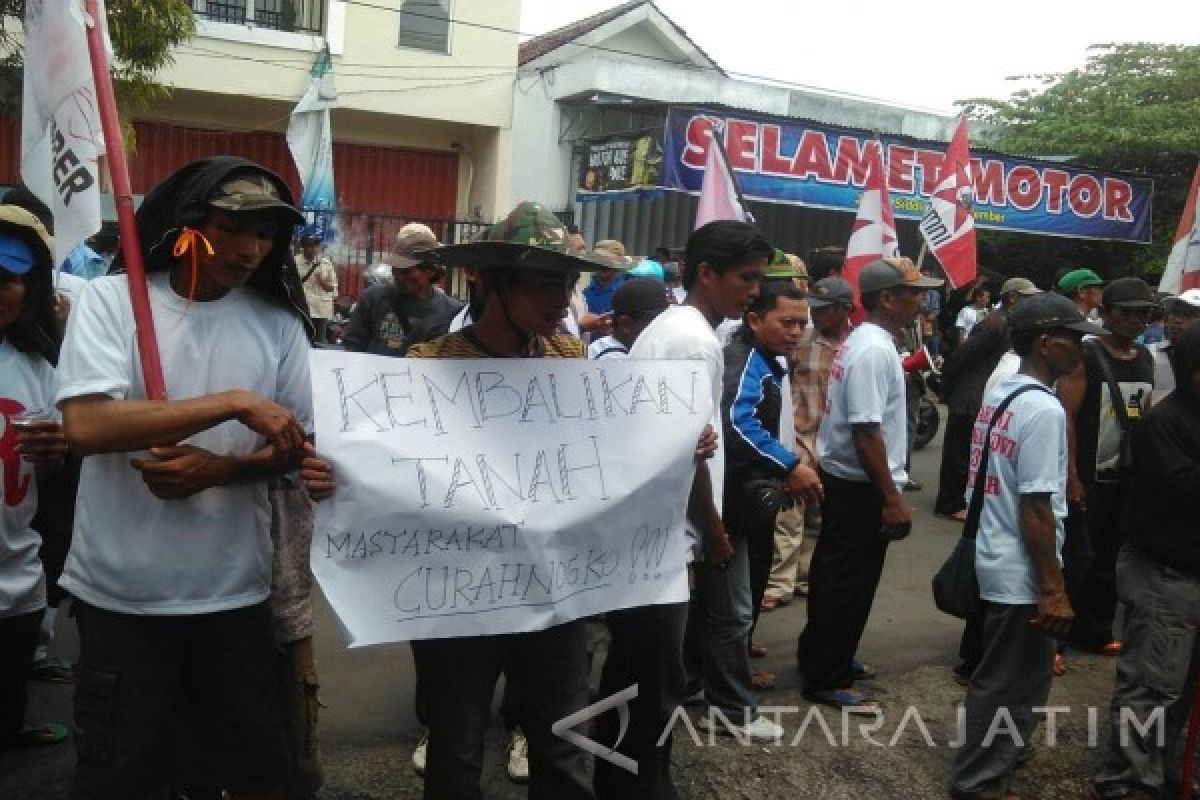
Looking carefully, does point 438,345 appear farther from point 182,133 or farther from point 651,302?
point 182,133

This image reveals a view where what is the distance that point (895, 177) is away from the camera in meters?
16.0

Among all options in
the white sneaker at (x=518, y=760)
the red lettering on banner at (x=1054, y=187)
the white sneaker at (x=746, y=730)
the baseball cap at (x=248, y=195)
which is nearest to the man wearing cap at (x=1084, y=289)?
the white sneaker at (x=746, y=730)

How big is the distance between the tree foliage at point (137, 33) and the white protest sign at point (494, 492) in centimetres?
690

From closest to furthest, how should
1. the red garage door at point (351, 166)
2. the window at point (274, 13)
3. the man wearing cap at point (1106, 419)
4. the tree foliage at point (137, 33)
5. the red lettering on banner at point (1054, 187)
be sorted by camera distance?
the man wearing cap at point (1106, 419) < the tree foliage at point (137, 33) < the window at point (274, 13) < the red garage door at point (351, 166) < the red lettering on banner at point (1054, 187)

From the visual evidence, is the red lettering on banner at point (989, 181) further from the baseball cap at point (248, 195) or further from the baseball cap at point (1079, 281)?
the baseball cap at point (248, 195)

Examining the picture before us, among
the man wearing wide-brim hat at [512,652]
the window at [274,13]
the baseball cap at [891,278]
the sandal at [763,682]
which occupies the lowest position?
the sandal at [763,682]

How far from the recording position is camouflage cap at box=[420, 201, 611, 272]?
2535mm

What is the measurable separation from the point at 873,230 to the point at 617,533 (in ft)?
15.7

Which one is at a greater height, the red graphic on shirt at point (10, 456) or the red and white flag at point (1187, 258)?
the red and white flag at point (1187, 258)

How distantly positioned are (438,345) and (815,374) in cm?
354

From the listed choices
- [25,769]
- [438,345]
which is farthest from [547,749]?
[25,769]

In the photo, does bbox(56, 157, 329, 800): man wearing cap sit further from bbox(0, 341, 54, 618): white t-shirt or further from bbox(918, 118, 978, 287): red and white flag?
bbox(918, 118, 978, 287): red and white flag

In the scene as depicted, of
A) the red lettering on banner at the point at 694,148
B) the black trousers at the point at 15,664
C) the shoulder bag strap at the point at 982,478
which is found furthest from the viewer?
the red lettering on banner at the point at 694,148

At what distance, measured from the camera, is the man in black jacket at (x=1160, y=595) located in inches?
150
